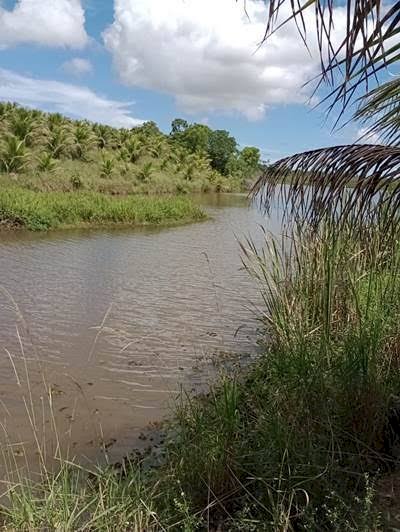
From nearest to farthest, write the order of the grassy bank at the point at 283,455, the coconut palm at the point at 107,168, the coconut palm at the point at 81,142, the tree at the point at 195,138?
the grassy bank at the point at 283,455
the coconut palm at the point at 107,168
the coconut palm at the point at 81,142
the tree at the point at 195,138

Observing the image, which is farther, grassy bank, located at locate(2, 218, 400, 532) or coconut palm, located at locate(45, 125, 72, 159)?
coconut palm, located at locate(45, 125, 72, 159)

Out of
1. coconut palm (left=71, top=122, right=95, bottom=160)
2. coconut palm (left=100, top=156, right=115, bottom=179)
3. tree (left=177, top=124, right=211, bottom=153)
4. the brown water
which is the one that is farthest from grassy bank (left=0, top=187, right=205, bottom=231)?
tree (left=177, top=124, right=211, bottom=153)

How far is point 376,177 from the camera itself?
7.39 ft

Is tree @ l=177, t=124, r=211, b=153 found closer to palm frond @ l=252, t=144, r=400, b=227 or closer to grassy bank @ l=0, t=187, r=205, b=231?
grassy bank @ l=0, t=187, r=205, b=231

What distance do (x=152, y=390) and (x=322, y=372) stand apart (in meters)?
2.38

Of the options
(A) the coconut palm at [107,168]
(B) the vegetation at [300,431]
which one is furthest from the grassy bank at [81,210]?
(B) the vegetation at [300,431]

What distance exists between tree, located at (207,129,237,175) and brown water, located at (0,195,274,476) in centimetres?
4811

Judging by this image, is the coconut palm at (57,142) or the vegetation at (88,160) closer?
the vegetation at (88,160)

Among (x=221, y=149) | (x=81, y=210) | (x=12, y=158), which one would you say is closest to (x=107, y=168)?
(x=12, y=158)

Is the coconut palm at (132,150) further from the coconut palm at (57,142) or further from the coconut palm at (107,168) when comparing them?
the coconut palm at (57,142)

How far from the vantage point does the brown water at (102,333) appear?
14.5 ft

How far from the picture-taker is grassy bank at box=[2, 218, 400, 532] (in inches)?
96.3

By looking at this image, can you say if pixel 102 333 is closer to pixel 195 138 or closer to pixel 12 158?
pixel 12 158

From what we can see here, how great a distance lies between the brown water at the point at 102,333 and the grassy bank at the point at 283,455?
549 millimetres
